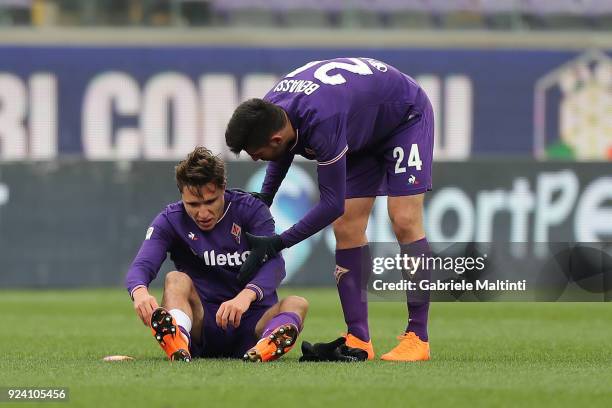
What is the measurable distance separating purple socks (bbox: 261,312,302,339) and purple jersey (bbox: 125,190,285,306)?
0.56 ft

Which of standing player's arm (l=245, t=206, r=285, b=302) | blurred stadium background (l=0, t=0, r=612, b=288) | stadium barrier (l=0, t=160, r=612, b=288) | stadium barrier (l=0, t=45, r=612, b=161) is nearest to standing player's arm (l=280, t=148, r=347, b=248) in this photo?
standing player's arm (l=245, t=206, r=285, b=302)

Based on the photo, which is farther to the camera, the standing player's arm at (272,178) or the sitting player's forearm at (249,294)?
the standing player's arm at (272,178)

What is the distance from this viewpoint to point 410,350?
6.45m

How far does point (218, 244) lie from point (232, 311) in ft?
1.68

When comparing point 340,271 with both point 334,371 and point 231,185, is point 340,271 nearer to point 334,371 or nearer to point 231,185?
point 334,371

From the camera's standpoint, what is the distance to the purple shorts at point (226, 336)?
6297mm

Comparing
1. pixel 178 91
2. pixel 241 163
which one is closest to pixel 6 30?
pixel 178 91

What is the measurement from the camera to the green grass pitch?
188 inches

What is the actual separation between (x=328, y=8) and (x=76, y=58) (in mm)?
4025

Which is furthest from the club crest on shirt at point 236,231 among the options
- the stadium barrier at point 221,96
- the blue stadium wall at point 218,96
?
the stadium barrier at point 221,96

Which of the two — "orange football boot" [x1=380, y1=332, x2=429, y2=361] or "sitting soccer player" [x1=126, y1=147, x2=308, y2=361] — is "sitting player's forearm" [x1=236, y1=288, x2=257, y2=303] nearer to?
"sitting soccer player" [x1=126, y1=147, x2=308, y2=361]

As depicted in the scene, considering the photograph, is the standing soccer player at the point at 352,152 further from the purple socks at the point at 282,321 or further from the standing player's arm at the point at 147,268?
the standing player's arm at the point at 147,268

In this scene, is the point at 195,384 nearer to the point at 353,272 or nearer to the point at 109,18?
the point at 353,272

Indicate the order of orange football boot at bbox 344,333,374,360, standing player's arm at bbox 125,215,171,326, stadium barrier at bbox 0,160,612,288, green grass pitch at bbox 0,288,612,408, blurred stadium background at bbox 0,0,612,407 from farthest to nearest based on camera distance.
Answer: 1. stadium barrier at bbox 0,160,612,288
2. orange football boot at bbox 344,333,374,360
3. standing player's arm at bbox 125,215,171,326
4. blurred stadium background at bbox 0,0,612,407
5. green grass pitch at bbox 0,288,612,408
